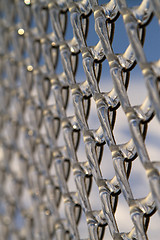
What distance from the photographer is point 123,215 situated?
0.35m

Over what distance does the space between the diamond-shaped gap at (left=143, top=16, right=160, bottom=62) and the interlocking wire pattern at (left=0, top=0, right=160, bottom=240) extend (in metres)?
0.01

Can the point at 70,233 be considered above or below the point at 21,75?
below

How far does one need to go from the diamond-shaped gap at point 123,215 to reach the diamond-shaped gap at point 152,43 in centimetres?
12

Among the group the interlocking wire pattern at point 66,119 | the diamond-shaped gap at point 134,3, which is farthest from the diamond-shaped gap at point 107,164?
the diamond-shaped gap at point 134,3

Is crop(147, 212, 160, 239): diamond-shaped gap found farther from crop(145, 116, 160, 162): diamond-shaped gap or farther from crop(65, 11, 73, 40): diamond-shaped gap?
crop(65, 11, 73, 40): diamond-shaped gap

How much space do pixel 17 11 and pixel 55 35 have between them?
0.51 ft

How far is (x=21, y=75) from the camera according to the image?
0.56 m

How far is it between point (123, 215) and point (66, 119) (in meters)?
0.12

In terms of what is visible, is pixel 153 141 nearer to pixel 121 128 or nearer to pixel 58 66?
pixel 121 128

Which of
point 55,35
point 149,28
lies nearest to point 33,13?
point 55,35

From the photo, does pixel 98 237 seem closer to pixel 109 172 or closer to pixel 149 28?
pixel 109 172

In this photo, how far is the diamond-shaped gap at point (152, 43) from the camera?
31 centimetres

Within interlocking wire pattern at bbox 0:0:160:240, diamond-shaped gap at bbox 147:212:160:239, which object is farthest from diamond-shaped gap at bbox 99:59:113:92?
diamond-shaped gap at bbox 147:212:160:239

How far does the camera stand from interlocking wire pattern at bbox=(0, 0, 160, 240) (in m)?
0.30
